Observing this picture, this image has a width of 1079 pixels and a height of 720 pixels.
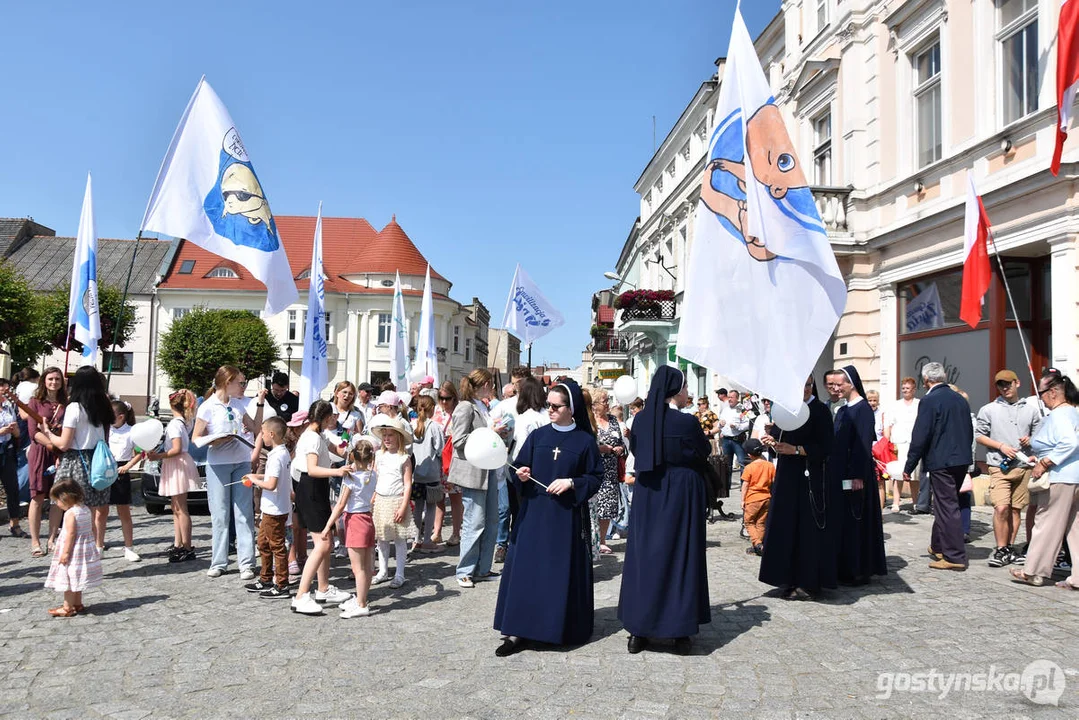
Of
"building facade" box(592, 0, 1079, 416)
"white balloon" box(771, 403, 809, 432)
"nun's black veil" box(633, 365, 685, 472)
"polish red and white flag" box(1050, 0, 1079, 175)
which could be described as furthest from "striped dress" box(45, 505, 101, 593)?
"building facade" box(592, 0, 1079, 416)

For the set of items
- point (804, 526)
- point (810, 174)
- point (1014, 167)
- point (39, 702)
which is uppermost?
point (810, 174)

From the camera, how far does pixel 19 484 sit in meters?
10.2

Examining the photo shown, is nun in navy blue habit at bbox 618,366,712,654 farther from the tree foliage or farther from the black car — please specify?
the tree foliage

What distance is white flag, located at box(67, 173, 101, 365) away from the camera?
33.3 feet

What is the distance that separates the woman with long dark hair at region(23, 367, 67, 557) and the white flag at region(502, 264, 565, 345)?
8119 millimetres

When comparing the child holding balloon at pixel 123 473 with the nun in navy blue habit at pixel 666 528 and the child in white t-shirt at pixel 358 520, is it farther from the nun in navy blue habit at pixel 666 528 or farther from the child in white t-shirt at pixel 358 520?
the nun in navy blue habit at pixel 666 528

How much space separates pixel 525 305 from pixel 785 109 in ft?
29.5

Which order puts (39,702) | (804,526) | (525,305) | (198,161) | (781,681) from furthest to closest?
1. (525,305)
2. (198,161)
3. (804,526)
4. (781,681)
5. (39,702)

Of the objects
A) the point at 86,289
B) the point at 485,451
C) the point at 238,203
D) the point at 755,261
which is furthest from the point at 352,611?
the point at 86,289

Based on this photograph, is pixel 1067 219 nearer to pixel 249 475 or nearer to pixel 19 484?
pixel 249 475

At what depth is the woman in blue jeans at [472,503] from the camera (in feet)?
23.9

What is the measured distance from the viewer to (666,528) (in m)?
5.33

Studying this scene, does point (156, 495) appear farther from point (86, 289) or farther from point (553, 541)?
point (553, 541)

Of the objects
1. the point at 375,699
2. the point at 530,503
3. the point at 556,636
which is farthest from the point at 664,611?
the point at 375,699
